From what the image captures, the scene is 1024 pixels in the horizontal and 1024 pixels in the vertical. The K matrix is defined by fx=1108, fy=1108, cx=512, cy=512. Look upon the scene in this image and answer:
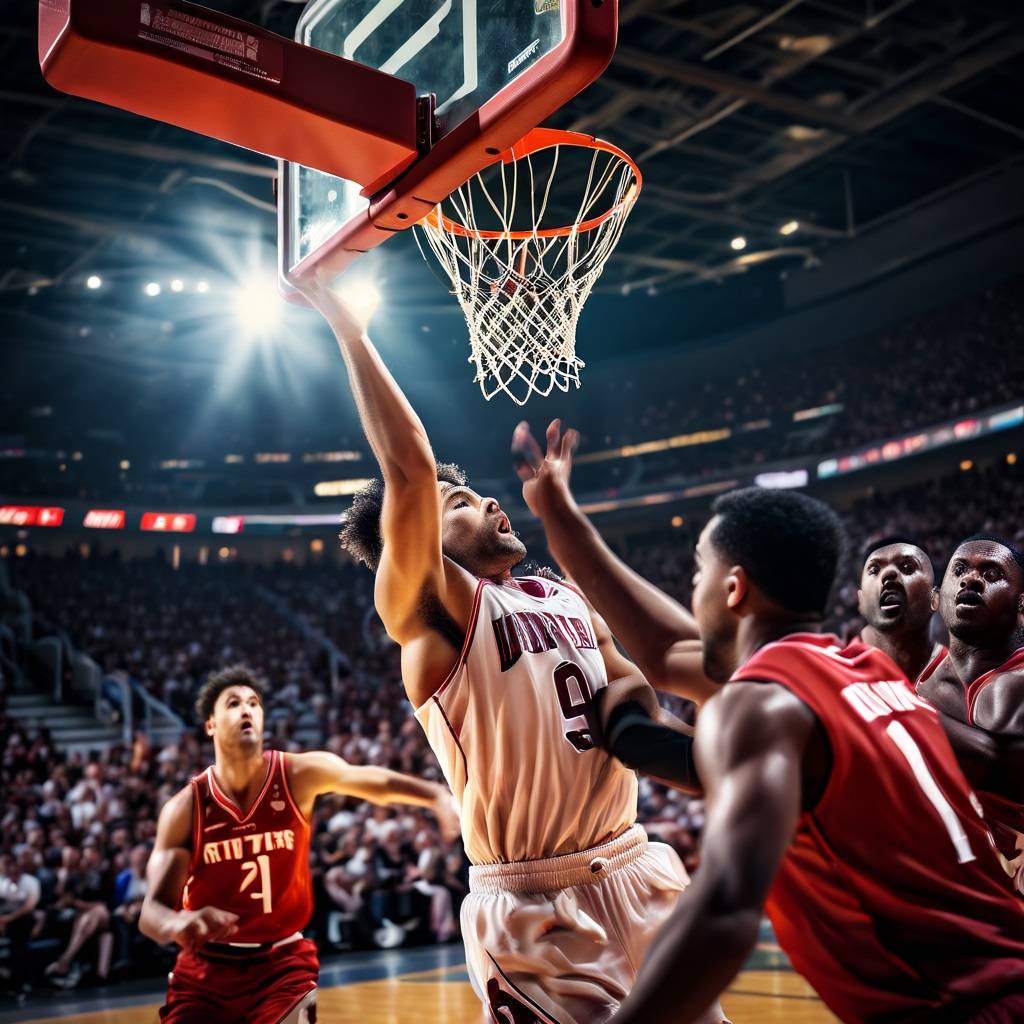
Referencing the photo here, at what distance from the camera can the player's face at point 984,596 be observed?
12.6 feet

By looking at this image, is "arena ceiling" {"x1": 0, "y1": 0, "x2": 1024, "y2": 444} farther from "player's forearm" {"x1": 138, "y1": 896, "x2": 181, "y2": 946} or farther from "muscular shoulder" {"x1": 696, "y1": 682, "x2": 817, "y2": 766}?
"muscular shoulder" {"x1": 696, "y1": 682, "x2": 817, "y2": 766}

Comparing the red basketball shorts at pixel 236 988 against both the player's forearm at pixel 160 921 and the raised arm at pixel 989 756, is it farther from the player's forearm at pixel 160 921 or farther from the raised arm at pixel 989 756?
the raised arm at pixel 989 756

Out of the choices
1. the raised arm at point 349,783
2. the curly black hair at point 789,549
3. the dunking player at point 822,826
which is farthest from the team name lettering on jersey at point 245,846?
the curly black hair at point 789,549

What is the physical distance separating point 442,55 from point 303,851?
3.24 meters

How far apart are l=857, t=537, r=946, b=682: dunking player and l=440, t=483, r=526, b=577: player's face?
1516 mm

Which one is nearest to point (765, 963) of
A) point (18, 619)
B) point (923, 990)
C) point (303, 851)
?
point (303, 851)

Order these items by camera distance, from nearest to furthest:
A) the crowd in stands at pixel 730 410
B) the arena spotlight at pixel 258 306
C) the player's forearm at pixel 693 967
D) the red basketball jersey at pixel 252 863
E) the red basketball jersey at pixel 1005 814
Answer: the player's forearm at pixel 693 967
the red basketball jersey at pixel 1005 814
the red basketball jersey at pixel 252 863
the arena spotlight at pixel 258 306
the crowd in stands at pixel 730 410

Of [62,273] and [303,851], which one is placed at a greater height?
[62,273]

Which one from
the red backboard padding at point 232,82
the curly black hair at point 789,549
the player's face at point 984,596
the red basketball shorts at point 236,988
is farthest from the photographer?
the red basketball shorts at point 236,988

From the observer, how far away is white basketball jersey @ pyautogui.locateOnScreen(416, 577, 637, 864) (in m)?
2.97

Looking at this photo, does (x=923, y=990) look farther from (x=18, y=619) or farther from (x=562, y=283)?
(x=18, y=619)

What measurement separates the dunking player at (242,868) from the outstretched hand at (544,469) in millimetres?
2170

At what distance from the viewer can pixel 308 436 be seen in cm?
2766

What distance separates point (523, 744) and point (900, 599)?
1813 millimetres
